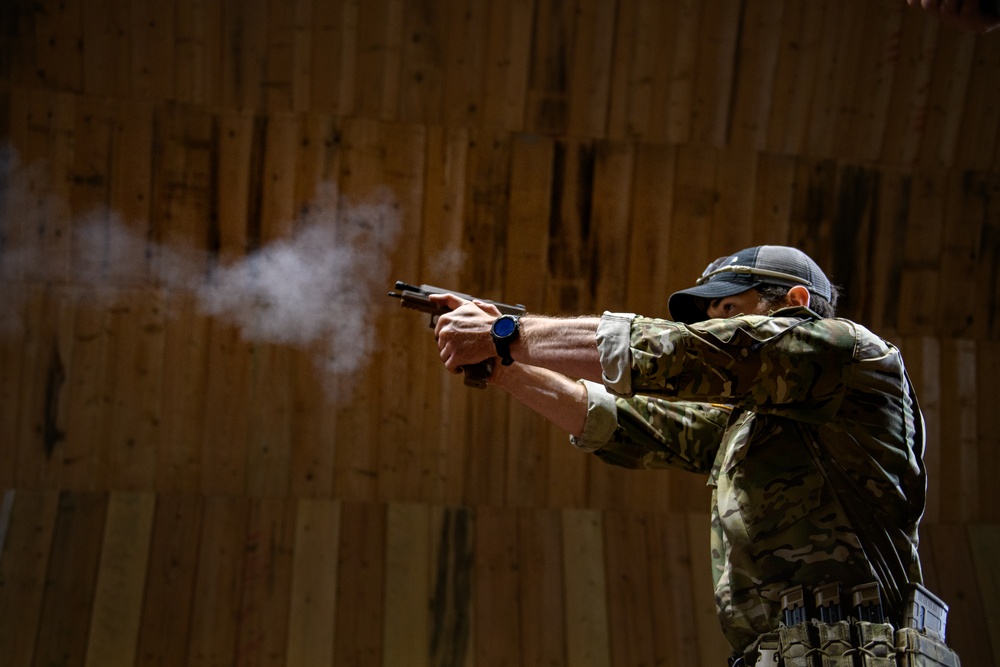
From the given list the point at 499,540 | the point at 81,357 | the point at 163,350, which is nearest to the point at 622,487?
the point at 499,540

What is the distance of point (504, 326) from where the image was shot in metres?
1.87

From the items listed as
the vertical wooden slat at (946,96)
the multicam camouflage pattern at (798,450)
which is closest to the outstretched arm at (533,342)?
the multicam camouflage pattern at (798,450)

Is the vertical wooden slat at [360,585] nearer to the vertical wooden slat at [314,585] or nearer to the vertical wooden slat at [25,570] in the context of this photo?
the vertical wooden slat at [314,585]

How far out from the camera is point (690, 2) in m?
3.61

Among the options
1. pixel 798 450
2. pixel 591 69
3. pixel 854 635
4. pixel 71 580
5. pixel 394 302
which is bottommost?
pixel 71 580

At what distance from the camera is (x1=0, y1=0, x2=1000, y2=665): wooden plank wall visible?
3.45m

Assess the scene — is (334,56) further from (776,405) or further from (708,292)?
(776,405)

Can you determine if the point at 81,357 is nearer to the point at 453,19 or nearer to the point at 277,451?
the point at 277,451

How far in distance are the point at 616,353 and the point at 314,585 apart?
7.15 feet

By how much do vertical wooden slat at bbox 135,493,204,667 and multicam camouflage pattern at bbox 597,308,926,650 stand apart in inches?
86.2

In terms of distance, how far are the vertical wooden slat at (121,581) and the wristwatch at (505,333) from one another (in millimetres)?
2147

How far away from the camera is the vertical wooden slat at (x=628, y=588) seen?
3.58m

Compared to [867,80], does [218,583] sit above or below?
below

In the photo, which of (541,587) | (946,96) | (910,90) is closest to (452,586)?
(541,587)
